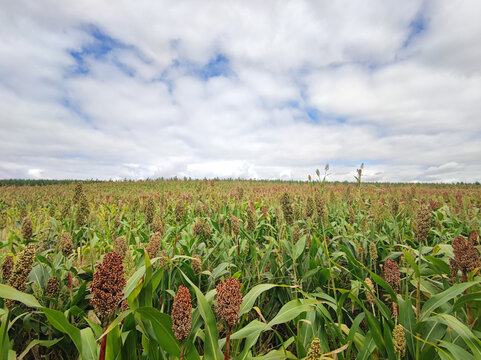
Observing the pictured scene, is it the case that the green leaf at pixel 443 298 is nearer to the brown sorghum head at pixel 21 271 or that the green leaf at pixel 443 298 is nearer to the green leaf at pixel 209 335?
the green leaf at pixel 209 335

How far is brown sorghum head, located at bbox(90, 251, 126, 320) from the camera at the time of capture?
1144 mm

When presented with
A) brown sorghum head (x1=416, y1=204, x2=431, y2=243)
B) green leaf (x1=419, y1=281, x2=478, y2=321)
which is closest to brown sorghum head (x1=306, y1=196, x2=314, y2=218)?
brown sorghum head (x1=416, y1=204, x2=431, y2=243)

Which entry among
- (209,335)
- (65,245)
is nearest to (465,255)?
(209,335)

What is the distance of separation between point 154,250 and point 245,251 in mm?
1362

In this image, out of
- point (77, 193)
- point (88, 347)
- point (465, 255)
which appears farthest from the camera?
point (77, 193)

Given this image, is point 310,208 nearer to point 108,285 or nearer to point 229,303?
point 229,303

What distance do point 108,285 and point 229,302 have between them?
0.59 meters

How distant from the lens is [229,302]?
4.11 ft

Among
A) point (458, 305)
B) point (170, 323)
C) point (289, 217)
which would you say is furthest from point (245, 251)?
point (458, 305)

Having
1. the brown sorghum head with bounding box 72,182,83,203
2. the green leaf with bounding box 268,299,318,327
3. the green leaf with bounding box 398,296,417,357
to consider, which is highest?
the brown sorghum head with bounding box 72,182,83,203

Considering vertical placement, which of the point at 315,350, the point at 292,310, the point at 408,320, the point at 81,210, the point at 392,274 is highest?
the point at 81,210

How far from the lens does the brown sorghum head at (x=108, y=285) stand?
1144 mm

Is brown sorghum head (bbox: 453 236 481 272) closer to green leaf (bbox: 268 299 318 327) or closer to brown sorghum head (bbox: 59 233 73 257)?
green leaf (bbox: 268 299 318 327)

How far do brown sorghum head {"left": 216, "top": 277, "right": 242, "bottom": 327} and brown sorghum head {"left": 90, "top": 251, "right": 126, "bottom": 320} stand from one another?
49 cm
